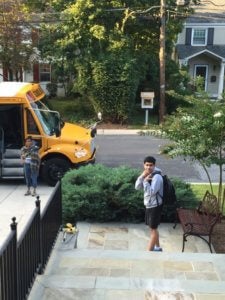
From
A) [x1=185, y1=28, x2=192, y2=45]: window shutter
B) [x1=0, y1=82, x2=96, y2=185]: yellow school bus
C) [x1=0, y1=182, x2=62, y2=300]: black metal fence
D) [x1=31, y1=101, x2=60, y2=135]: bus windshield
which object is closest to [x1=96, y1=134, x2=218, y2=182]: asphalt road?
[x1=0, y1=82, x2=96, y2=185]: yellow school bus

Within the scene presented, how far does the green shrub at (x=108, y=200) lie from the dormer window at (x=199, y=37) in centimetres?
2881

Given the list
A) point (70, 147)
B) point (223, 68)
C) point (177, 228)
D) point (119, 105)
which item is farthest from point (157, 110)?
point (177, 228)

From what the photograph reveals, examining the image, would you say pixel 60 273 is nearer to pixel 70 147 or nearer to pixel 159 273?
pixel 159 273

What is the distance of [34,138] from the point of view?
41.3 ft

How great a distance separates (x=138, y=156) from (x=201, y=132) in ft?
30.1

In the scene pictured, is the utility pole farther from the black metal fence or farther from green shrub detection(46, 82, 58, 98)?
the black metal fence

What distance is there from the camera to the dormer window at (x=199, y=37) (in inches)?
1425

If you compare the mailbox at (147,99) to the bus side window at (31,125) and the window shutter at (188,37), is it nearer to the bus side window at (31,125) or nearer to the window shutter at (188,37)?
the bus side window at (31,125)

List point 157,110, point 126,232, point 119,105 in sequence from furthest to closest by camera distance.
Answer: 1. point 157,110
2. point 119,105
3. point 126,232

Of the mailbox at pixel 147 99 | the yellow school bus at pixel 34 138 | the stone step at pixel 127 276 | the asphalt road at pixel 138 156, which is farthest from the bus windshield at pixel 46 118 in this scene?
the mailbox at pixel 147 99

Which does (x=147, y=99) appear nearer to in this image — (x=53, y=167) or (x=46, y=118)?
(x=46, y=118)

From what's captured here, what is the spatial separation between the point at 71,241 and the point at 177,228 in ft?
8.39

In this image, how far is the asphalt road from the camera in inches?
586

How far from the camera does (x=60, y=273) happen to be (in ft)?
19.5
